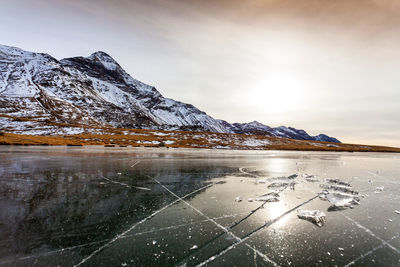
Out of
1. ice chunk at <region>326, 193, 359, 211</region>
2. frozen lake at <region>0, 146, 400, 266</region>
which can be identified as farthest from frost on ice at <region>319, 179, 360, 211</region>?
frozen lake at <region>0, 146, 400, 266</region>

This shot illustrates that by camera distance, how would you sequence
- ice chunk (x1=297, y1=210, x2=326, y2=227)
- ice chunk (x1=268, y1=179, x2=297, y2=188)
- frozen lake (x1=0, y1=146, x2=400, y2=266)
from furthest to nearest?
ice chunk (x1=268, y1=179, x2=297, y2=188)
ice chunk (x1=297, y1=210, x2=326, y2=227)
frozen lake (x1=0, y1=146, x2=400, y2=266)

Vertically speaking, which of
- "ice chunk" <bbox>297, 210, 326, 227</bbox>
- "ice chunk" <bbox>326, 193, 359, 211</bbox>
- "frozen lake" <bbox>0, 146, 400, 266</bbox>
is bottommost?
"frozen lake" <bbox>0, 146, 400, 266</bbox>

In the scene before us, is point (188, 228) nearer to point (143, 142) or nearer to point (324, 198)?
point (324, 198)

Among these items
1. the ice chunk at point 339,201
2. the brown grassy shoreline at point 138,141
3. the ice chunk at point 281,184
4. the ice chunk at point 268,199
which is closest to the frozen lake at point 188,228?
the ice chunk at point 268,199

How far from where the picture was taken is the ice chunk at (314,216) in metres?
6.21

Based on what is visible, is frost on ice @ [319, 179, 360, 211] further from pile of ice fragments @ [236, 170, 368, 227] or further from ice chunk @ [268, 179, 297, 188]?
ice chunk @ [268, 179, 297, 188]

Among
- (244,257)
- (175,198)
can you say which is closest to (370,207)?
(244,257)

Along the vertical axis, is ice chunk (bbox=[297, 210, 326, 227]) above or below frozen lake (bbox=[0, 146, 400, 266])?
above

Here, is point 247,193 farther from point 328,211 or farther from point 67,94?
point 67,94

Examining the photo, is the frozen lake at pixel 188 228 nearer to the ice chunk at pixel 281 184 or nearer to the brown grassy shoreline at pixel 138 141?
the ice chunk at pixel 281 184

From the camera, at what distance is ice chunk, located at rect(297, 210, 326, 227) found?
6211 millimetres

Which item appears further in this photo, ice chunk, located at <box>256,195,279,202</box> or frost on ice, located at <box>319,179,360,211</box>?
ice chunk, located at <box>256,195,279,202</box>

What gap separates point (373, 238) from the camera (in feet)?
17.0

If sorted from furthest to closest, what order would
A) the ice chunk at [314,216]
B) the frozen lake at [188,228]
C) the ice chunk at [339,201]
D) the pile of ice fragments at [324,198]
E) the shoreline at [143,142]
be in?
the shoreline at [143,142] → the ice chunk at [339,201] → the pile of ice fragments at [324,198] → the ice chunk at [314,216] → the frozen lake at [188,228]
